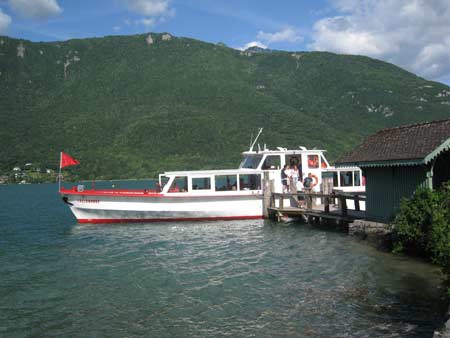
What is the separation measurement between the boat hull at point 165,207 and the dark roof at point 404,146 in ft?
26.6

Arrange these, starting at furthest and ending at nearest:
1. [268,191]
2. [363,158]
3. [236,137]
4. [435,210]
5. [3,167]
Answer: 1. [3,167]
2. [236,137]
3. [268,191]
4. [363,158]
5. [435,210]

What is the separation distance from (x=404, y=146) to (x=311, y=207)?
325 inches

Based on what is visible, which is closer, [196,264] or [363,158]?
[196,264]

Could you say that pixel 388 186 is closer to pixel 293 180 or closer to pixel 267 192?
pixel 293 180

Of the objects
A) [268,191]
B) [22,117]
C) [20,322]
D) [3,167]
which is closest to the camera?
[20,322]

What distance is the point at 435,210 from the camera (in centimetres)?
1181

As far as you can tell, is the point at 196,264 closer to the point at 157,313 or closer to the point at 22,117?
the point at 157,313

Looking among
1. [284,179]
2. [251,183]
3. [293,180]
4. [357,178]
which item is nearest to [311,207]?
→ [293,180]

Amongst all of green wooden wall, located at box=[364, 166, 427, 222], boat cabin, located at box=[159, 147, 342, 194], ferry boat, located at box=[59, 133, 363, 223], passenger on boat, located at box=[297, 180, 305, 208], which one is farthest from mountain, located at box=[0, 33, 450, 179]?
green wooden wall, located at box=[364, 166, 427, 222]

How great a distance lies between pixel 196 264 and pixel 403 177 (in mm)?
7103

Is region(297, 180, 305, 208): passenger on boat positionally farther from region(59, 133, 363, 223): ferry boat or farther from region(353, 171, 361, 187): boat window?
region(353, 171, 361, 187): boat window

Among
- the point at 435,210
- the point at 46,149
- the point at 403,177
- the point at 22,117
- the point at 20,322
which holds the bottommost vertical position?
the point at 20,322

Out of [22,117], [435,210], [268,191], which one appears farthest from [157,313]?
[22,117]

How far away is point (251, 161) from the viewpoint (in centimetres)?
2652
